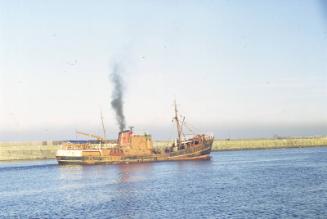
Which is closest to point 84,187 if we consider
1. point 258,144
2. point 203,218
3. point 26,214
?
point 26,214

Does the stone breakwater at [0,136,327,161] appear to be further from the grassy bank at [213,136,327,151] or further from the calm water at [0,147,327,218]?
the calm water at [0,147,327,218]

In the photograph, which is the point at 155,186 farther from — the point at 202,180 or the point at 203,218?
the point at 203,218

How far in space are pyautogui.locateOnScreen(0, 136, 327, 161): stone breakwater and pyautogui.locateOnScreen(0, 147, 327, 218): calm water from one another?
58740mm

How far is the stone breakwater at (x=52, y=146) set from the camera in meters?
141

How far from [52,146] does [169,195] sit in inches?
4244

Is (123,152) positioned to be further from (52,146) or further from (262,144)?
(262,144)

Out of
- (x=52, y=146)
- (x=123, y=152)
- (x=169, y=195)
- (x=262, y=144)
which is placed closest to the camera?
(x=169, y=195)

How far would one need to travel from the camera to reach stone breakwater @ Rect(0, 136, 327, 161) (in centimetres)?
14062

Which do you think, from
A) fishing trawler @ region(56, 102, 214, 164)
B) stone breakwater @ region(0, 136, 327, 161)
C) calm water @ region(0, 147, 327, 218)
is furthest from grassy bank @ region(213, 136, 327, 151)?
calm water @ region(0, 147, 327, 218)

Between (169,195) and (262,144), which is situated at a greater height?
(262,144)

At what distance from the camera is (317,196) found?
4994 cm

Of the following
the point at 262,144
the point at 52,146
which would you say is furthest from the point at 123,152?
the point at 262,144

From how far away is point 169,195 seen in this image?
54594 mm

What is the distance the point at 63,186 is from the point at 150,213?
27.1 metres
